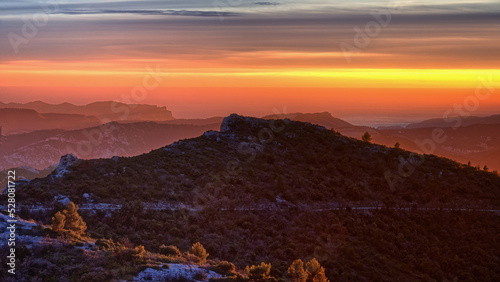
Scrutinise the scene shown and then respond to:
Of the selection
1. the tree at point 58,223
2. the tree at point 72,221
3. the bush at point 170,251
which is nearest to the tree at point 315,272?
the bush at point 170,251

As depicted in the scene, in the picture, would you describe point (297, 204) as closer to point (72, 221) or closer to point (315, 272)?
point (315, 272)

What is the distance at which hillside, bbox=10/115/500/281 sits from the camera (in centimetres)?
3494

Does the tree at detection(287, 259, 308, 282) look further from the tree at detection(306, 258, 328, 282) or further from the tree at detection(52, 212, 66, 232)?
the tree at detection(52, 212, 66, 232)

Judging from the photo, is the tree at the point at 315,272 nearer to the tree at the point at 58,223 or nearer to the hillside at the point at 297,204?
the hillside at the point at 297,204

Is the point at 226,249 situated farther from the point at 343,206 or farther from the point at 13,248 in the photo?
the point at 343,206

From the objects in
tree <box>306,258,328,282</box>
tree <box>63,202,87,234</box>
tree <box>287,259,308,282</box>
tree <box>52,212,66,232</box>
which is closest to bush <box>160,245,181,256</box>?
tree <box>63,202,87,234</box>

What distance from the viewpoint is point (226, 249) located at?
3328 centimetres

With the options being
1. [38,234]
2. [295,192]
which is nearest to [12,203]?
[38,234]

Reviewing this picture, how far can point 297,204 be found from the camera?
151 ft

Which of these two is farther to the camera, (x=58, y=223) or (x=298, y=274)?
(x=58, y=223)

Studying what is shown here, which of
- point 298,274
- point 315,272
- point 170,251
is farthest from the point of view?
point 170,251

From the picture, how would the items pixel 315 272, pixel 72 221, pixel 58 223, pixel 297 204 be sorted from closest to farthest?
1. pixel 58 223
2. pixel 315 272
3. pixel 72 221
4. pixel 297 204

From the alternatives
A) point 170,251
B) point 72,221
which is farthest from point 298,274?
point 72,221

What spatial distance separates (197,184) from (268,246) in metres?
13.1
